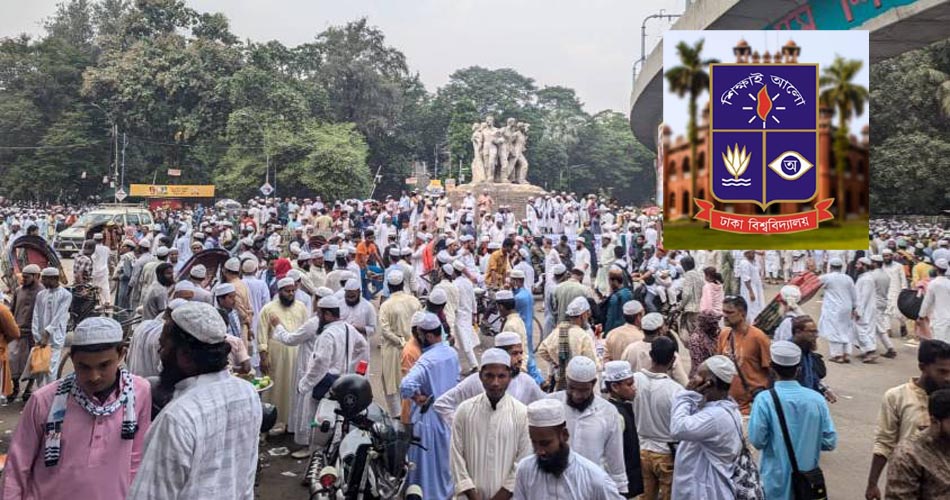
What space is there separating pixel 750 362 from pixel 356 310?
140 inches

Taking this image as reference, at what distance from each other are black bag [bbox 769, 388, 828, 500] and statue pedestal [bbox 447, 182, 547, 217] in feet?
77.4

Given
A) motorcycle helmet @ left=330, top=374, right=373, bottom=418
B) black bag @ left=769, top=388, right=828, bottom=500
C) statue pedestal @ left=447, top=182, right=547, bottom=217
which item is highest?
statue pedestal @ left=447, top=182, right=547, bottom=217

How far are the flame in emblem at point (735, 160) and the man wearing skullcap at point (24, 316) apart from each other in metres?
7.28

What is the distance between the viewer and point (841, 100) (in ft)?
27.1

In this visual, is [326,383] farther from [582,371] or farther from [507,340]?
[582,371]

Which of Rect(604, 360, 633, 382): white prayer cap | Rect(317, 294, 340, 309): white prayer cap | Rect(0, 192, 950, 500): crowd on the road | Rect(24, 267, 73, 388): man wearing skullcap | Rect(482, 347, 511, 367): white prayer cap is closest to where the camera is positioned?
Rect(0, 192, 950, 500): crowd on the road

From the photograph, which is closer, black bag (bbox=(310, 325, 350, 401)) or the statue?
black bag (bbox=(310, 325, 350, 401))

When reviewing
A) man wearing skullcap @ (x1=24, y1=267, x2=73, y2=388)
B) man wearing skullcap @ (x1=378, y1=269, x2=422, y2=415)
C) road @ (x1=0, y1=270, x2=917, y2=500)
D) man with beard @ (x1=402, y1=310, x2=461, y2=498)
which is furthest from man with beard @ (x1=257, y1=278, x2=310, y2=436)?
man with beard @ (x1=402, y1=310, x2=461, y2=498)

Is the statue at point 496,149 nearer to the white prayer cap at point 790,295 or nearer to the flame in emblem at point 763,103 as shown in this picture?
the flame in emblem at point 763,103

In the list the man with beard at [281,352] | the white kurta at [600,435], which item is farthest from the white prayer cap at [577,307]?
the man with beard at [281,352]

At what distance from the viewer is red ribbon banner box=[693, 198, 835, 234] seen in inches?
328

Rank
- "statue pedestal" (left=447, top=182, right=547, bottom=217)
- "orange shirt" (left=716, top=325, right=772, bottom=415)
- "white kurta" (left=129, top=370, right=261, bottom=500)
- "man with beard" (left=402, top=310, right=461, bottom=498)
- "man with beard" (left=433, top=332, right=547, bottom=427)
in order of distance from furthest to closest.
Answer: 1. "statue pedestal" (left=447, top=182, right=547, bottom=217)
2. "orange shirt" (left=716, top=325, right=772, bottom=415)
3. "man with beard" (left=402, top=310, right=461, bottom=498)
4. "man with beard" (left=433, top=332, right=547, bottom=427)
5. "white kurta" (left=129, top=370, right=261, bottom=500)

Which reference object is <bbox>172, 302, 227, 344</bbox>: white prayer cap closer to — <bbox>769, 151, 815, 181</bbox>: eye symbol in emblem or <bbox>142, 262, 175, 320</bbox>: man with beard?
<bbox>142, 262, 175, 320</bbox>: man with beard

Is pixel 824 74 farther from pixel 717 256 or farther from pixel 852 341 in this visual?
pixel 717 256
